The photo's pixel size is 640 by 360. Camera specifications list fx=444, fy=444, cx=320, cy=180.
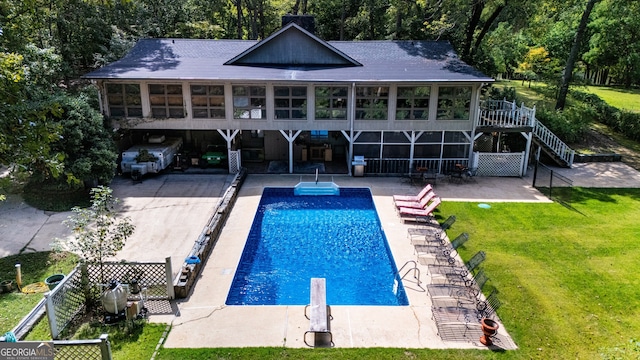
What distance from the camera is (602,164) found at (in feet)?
A: 75.7

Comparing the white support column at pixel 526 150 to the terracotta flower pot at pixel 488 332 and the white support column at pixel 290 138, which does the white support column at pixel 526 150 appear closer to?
the white support column at pixel 290 138

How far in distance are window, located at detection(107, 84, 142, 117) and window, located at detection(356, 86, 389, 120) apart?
10078mm

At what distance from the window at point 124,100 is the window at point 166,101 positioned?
63 centimetres

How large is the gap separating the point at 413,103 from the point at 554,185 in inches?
285

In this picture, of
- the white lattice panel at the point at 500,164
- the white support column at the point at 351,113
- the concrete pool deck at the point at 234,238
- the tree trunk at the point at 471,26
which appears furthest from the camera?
the tree trunk at the point at 471,26

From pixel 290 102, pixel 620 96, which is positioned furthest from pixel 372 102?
pixel 620 96

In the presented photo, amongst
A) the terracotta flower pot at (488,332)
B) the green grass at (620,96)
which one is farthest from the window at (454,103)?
the green grass at (620,96)

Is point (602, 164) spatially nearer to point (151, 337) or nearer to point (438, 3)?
point (438, 3)

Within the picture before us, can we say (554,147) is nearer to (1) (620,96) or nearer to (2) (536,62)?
(2) (536,62)

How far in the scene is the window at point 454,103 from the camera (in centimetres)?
2039

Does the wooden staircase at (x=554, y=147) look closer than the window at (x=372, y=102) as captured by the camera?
No

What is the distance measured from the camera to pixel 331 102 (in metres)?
20.6

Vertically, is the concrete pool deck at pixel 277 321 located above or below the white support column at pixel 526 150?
below

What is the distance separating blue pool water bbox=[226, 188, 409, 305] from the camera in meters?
11.4
